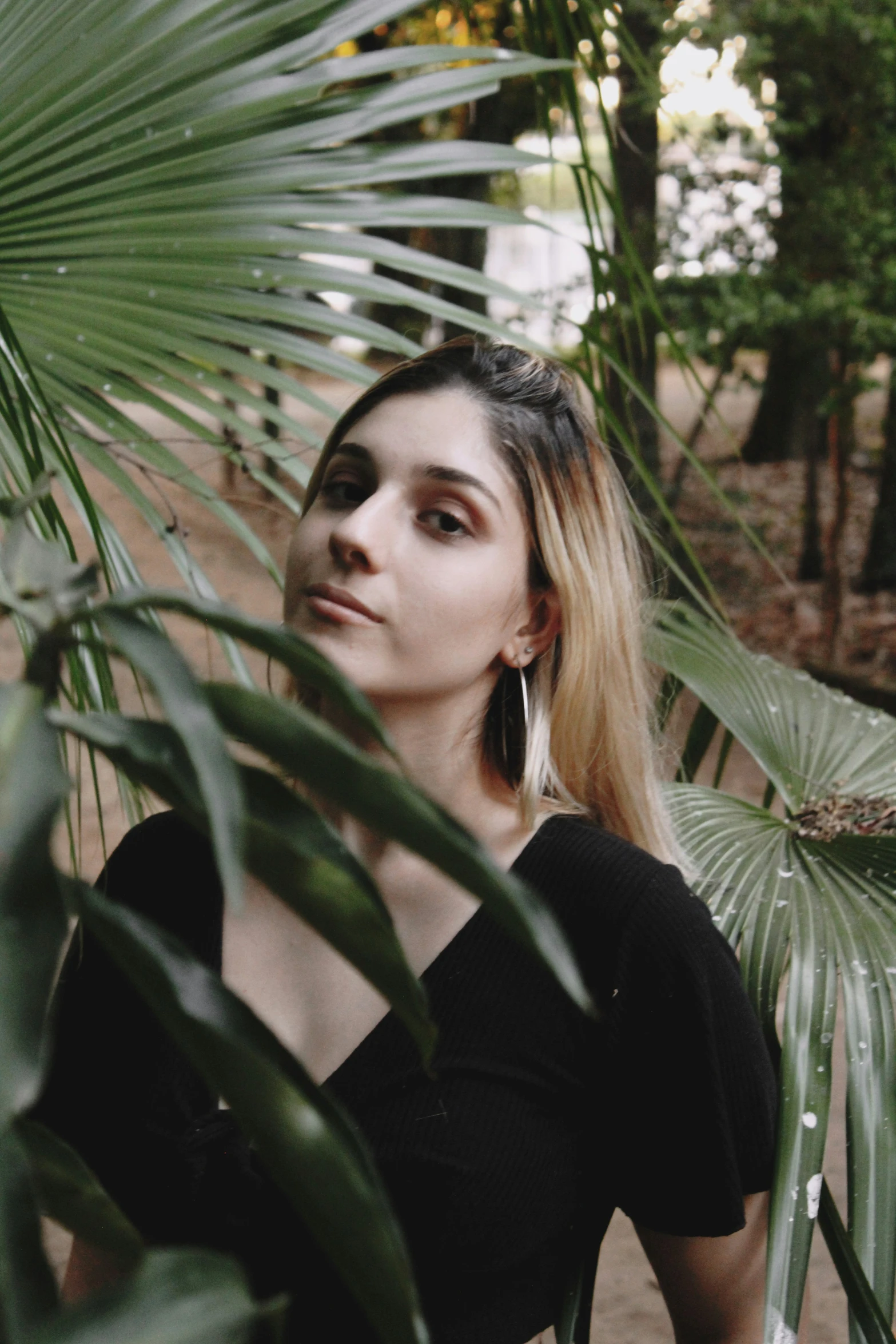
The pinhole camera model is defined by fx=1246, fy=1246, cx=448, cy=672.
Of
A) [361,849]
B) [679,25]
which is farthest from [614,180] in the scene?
[679,25]

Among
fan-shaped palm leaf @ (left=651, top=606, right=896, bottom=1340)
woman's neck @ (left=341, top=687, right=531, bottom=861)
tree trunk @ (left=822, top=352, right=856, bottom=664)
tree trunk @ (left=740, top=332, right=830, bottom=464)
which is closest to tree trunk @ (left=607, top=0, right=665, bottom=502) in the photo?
tree trunk @ (left=822, top=352, right=856, bottom=664)

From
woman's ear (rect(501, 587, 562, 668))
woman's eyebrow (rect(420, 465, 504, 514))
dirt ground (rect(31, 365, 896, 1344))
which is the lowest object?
dirt ground (rect(31, 365, 896, 1344))

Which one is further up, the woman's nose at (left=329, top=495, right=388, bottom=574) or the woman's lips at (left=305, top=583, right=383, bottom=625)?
the woman's nose at (left=329, top=495, right=388, bottom=574)

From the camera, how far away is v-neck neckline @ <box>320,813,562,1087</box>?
3.23 feet

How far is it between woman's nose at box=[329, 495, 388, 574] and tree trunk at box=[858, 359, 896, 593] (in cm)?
554

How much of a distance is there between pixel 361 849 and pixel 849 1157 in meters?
0.48

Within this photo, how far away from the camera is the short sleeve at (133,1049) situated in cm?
99

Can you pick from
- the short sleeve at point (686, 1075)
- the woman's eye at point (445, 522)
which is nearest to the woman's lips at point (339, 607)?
the woman's eye at point (445, 522)

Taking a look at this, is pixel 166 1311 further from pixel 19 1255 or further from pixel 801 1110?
pixel 801 1110

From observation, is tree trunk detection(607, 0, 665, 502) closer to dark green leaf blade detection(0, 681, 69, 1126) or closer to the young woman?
the young woman

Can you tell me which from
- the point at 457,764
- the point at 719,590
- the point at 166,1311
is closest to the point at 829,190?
the point at 719,590

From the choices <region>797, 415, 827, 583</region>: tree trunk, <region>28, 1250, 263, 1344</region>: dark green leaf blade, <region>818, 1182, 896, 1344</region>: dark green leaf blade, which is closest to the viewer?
<region>28, 1250, 263, 1344</region>: dark green leaf blade

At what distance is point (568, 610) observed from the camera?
1.19 meters

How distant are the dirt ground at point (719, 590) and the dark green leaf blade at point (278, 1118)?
237cm
